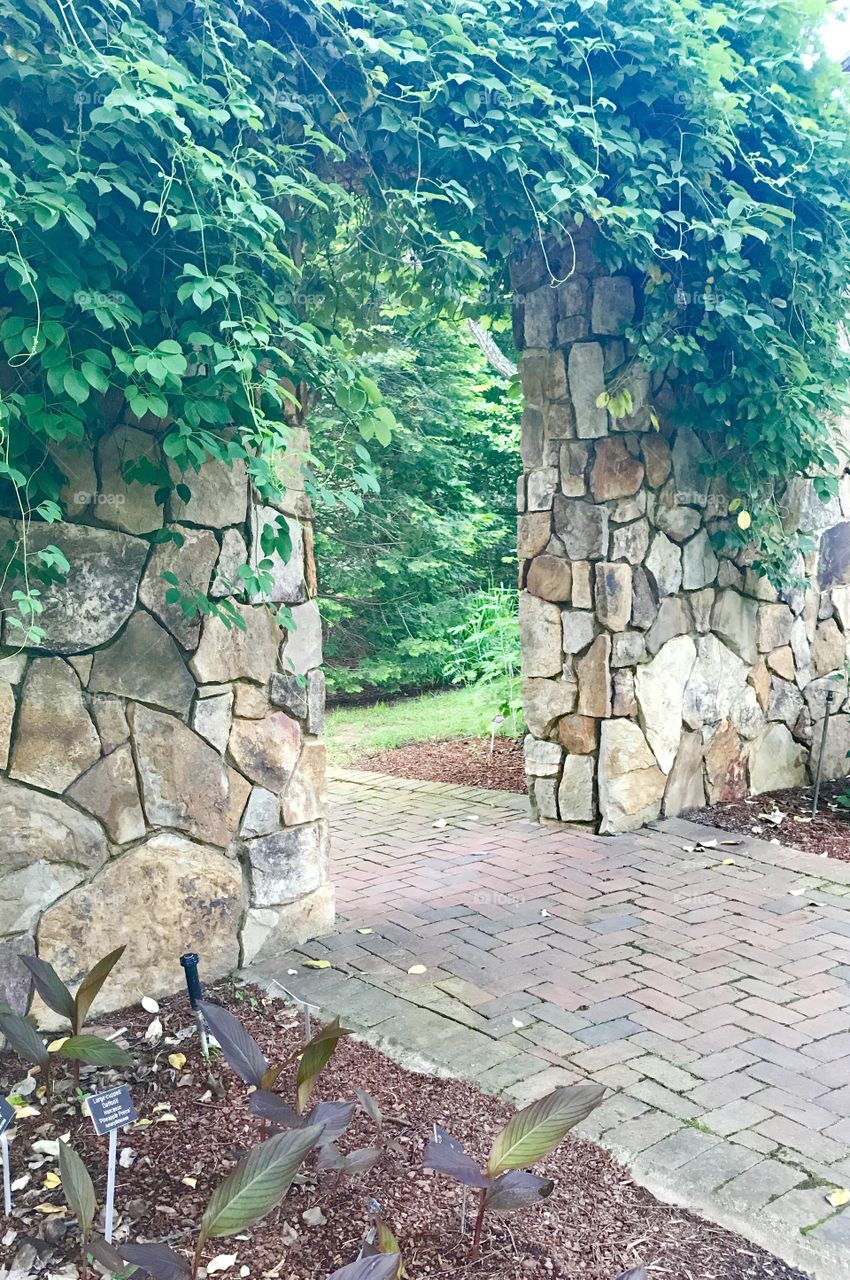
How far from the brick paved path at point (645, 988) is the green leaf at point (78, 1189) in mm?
986

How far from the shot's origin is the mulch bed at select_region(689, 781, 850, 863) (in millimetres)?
4164

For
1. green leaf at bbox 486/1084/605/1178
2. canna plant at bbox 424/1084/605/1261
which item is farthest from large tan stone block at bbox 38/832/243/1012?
green leaf at bbox 486/1084/605/1178

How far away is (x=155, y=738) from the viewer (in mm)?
2697

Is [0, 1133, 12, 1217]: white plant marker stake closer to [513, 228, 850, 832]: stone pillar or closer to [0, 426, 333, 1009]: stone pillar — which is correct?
[0, 426, 333, 1009]: stone pillar

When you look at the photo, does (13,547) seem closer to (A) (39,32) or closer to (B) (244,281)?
(B) (244,281)

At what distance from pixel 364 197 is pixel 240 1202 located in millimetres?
2682

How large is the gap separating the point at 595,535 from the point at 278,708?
1.75 m

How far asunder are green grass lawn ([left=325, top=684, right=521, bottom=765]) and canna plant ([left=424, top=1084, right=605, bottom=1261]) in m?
4.57

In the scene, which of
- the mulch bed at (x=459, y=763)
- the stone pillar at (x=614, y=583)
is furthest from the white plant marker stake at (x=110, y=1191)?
the mulch bed at (x=459, y=763)

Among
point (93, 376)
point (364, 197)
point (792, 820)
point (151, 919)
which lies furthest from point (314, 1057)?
point (792, 820)

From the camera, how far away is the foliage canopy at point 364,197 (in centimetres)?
212

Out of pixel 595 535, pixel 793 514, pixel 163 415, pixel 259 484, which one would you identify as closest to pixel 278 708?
pixel 259 484

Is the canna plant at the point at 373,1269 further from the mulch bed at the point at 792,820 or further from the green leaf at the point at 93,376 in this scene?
the mulch bed at the point at 792,820

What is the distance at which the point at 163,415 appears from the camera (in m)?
2.25
